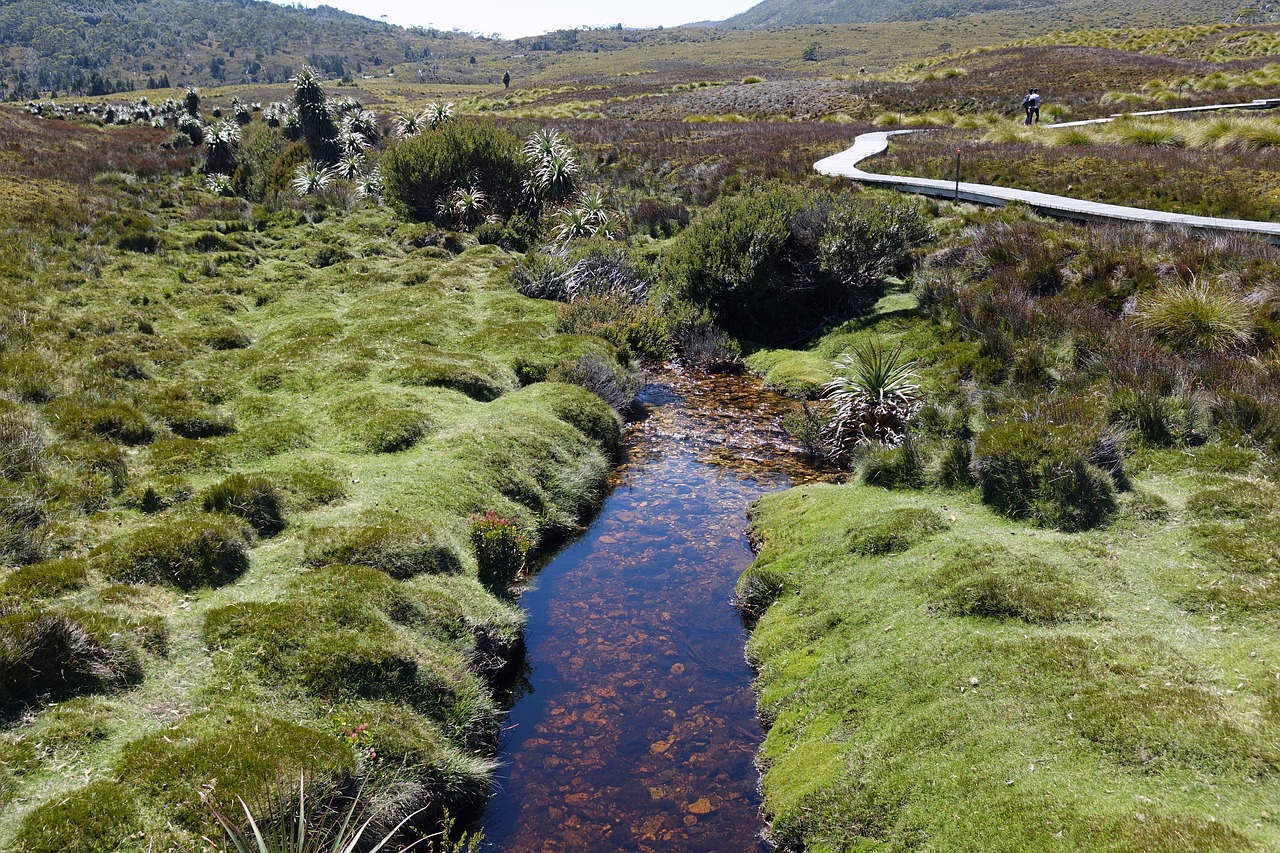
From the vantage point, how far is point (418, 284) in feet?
77.8

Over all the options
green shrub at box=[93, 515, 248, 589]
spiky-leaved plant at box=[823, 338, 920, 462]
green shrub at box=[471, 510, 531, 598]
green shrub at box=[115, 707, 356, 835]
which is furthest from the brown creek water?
green shrub at box=[93, 515, 248, 589]

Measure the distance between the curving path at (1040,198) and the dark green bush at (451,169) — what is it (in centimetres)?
1335

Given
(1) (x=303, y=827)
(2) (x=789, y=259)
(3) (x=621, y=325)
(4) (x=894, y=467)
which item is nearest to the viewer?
(1) (x=303, y=827)

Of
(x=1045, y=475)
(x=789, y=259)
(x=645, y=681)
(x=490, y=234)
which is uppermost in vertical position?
(x=490, y=234)

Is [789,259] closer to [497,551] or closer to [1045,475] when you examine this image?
[1045,475]

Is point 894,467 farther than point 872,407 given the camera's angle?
No

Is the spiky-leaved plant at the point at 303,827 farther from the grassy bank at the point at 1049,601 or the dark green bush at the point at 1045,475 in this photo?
the dark green bush at the point at 1045,475

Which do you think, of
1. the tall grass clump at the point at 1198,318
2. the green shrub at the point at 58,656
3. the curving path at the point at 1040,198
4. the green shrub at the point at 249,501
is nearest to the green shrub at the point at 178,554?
the green shrub at the point at 249,501

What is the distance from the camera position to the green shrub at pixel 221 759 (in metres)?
6.14

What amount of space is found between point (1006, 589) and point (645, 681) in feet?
14.4

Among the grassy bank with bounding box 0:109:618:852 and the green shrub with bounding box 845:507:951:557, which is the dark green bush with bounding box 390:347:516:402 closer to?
the grassy bank with bounding box 0:109:618:852

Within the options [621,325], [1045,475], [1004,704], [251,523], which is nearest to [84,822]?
[251,523]

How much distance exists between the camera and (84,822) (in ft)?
18.9

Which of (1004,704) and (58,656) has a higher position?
(58,656)
